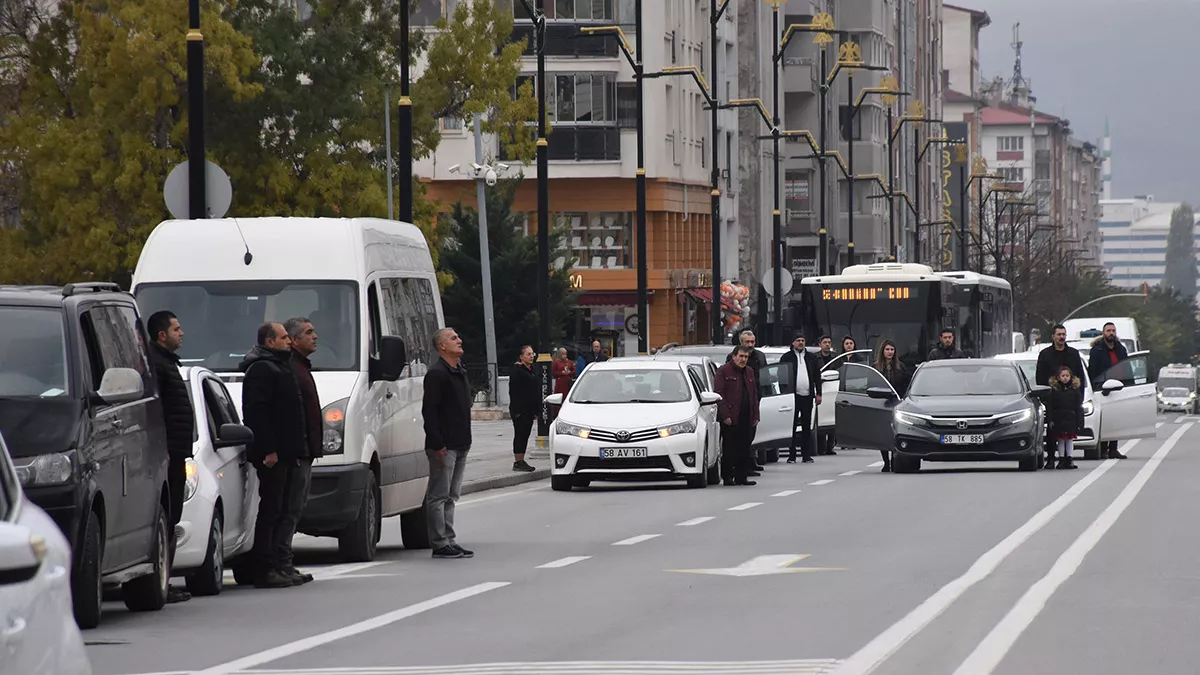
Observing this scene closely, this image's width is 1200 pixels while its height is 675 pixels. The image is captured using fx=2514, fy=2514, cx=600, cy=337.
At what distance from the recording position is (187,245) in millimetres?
17969

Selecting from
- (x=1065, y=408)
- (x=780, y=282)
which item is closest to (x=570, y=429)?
(x=1065, y=408)

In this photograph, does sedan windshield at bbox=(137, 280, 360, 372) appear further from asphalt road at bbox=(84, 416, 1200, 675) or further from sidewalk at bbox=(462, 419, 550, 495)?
sidewalk at bbox=(462, 419, 550, 495)

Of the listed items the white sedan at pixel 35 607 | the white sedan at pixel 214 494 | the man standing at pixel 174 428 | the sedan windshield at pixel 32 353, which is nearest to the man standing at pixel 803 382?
the white sedan at pixel 214 494

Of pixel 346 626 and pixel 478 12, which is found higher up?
pixel 478 12

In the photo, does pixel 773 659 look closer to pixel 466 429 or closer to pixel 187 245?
pixel 466 429

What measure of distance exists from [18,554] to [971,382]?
27.2 m

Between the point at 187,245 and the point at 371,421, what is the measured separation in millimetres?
1944

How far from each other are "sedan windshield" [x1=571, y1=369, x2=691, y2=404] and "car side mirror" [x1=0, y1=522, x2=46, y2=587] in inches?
912

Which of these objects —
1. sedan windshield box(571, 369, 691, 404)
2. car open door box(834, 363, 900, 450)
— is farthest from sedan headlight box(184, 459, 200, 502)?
car open door box(834, 363, 900, 450)

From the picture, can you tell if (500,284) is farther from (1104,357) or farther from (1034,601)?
(1034,601)

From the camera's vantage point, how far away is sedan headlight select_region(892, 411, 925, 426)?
1219 inches

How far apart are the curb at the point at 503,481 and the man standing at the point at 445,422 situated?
1046 cm

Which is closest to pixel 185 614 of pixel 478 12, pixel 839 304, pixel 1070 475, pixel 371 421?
pixel 371 421

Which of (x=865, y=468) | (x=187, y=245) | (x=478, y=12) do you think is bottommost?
(x=865, y=468)
